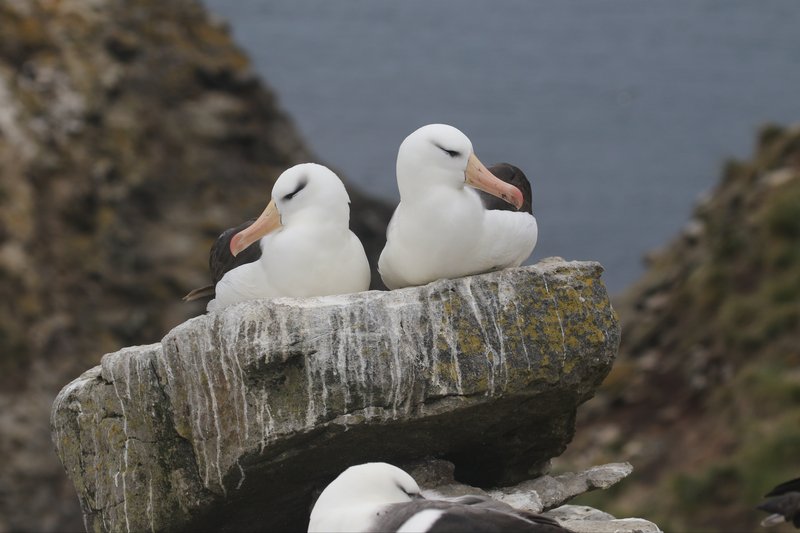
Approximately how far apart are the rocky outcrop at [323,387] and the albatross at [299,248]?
18.8 inches

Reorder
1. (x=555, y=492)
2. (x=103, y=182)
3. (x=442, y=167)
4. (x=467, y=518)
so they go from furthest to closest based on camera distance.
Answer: (x=103, y=182)
(x=555, y=492)
(x=442, y=167)
(x=467, y=518)

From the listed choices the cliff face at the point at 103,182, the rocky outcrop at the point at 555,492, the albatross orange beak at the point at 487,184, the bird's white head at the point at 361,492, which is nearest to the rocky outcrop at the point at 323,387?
the rocky outcrop at the point at 555,492

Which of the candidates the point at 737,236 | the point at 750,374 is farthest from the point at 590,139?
the point at 750,374

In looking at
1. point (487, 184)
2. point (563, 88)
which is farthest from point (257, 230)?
point (563, 88)

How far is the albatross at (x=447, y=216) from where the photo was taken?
8.07m

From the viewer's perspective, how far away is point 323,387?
25.2ft

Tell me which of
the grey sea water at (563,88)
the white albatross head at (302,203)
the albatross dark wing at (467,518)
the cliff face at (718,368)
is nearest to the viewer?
the albatross dark wing at (467,518)

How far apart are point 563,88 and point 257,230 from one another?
45326 mm

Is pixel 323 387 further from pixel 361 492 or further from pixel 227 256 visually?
pixel 227 256

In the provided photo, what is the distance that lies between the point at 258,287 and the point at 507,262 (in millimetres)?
1495

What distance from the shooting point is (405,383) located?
25.5 feet

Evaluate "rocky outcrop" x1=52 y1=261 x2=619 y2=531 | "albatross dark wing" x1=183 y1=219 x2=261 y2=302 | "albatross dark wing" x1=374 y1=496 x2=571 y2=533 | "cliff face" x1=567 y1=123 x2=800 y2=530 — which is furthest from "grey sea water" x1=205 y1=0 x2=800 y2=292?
"albatross dark wing" x1=374 y1=496 x2=571 y2=533

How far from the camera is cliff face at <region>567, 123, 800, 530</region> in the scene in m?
14.9

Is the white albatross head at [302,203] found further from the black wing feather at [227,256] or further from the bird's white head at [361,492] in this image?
the bird's white head at [361,492]
